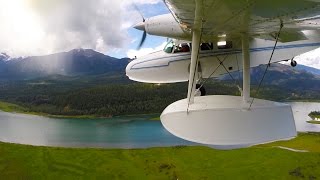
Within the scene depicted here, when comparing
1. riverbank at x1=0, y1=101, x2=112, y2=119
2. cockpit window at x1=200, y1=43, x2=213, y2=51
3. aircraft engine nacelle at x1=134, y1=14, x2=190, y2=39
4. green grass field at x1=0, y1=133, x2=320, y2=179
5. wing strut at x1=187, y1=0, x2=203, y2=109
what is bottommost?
green grass field at x1=0, y1=133, x2=320, y2=179

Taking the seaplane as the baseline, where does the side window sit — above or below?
above

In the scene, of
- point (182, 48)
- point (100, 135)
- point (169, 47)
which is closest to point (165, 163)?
point (100, 135)

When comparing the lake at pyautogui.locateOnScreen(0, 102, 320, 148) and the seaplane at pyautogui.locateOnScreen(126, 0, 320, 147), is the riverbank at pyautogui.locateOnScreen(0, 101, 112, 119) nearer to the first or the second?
the lake at pyautogui.locateOnScreen(0, 102, 320, 148)

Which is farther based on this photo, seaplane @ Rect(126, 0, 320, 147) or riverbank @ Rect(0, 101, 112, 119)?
riverbank @ Rect(0, 101, 112, 119)

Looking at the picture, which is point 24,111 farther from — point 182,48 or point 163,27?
point 163,27

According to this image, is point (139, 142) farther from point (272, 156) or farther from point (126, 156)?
point (272, 156)

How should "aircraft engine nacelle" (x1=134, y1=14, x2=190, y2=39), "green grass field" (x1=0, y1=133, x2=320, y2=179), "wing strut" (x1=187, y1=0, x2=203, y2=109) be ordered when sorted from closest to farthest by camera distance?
"wing strut" (x1=187, y1=0, x2=203, y2=109)
"aircraft engine nacelle" (x1=134, y1=14, x2=190, y2=39)
"green grass field" (x1=0, y1=133, x2=320, y2=179)

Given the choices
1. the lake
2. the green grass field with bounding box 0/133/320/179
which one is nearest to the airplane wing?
the green grass field with bounding box 0/133/320/179
